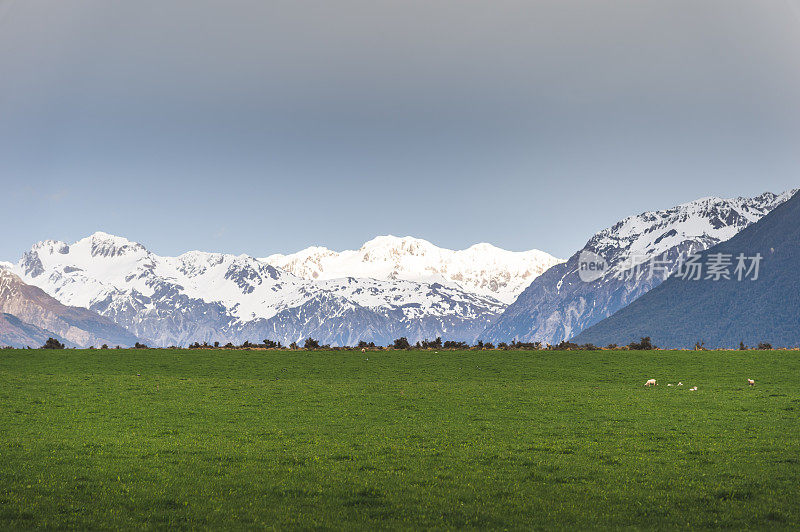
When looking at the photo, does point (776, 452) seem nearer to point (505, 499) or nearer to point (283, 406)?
point (505, 499)

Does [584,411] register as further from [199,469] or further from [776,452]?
[199,469]

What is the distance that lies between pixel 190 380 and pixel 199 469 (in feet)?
130

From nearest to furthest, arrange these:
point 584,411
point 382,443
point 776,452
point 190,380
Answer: point 776,452 → point 382,443 → point 584,411 → point 190,380

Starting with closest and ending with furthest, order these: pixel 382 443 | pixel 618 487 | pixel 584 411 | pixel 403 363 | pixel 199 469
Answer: pixel 618 487, pixel 199 469, pixel 382 443, pixel 584 411, pixel 403 363

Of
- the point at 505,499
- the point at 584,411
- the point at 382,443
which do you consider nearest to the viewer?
the point at 505,499

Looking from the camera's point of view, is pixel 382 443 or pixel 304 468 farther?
pixel 382 443

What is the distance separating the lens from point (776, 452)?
29.9 meters

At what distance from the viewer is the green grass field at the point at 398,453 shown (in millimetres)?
20906

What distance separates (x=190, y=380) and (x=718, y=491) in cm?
5178

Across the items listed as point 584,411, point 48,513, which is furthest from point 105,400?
point 584,411

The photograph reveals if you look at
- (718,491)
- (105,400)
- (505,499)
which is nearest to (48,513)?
(505,499)

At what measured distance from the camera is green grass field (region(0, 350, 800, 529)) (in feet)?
68.6

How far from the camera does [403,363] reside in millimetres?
80875

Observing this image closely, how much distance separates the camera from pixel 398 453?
98.7 feet
